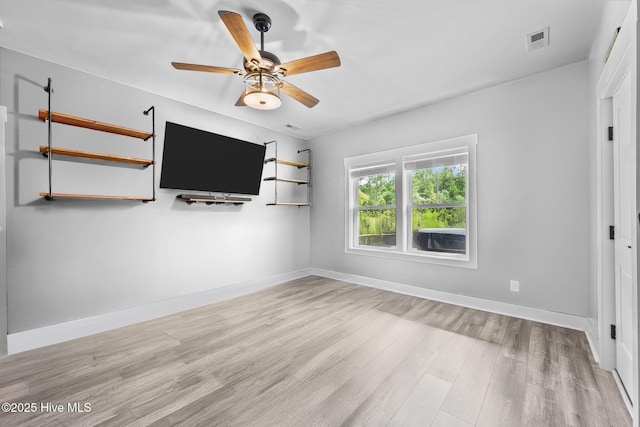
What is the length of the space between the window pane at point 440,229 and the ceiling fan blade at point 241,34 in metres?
2.94

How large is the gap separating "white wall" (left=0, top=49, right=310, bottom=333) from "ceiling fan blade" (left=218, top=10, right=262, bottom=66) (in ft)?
6.59

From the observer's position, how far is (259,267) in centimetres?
431

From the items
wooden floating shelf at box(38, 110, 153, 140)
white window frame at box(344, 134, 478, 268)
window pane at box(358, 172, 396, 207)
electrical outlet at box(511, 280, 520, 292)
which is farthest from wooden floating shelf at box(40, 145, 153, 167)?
electrical outlet at box(511, 280, 520, 292)

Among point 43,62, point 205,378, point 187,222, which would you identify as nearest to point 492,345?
point 205,378

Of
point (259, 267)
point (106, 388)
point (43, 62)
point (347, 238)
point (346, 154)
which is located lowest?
point (106, 388)

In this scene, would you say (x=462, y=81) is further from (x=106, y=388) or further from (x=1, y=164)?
(x=1, y=164)

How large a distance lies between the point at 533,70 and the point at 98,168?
15.5ft

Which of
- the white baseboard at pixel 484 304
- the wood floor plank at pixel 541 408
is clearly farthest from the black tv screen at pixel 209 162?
the wood floor plank at pixel 541 408

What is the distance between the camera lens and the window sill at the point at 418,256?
3357mm

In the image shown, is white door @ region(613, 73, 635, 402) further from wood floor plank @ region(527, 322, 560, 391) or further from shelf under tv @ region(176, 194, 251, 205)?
shelf under tv @ region(176, 194, 251, 205)

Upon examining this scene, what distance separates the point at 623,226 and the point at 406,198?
7.81 ft

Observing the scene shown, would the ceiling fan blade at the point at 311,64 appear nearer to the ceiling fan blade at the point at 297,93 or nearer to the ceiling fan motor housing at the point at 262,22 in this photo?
the ceiling fan blade at the point at 297,93

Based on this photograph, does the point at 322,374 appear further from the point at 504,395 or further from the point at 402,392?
the point at 504,395

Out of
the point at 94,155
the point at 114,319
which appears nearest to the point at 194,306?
the point at 114,319
